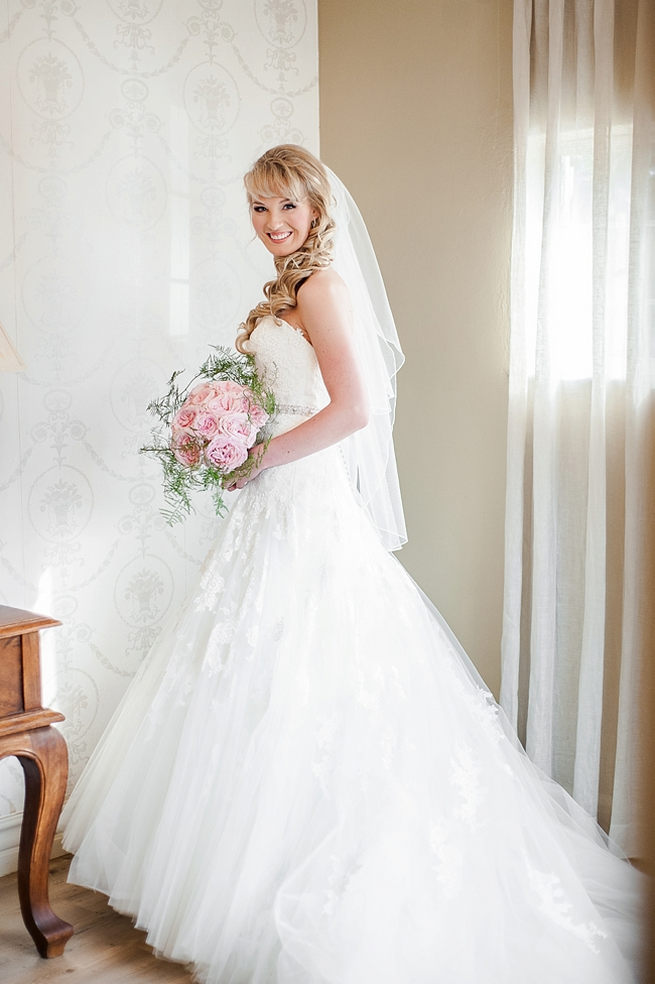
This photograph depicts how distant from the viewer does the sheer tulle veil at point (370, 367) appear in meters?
2.68

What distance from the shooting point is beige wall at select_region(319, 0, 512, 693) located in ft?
10.4

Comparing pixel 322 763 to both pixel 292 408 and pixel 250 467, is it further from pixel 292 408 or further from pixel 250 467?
pixel 292 408

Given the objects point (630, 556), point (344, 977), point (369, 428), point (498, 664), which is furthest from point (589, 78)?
point (344, 977)

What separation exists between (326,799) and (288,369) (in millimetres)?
1103

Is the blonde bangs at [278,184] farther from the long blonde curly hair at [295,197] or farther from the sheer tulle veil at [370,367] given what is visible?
the sheer tulle veil at [370,367]

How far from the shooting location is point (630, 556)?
8.86 ft

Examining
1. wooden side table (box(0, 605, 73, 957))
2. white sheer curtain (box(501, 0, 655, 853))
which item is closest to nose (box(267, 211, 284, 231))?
white sheer curtain (box(501, 0, 655, 853))

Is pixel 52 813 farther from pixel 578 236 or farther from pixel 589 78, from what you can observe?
pixel 589 78

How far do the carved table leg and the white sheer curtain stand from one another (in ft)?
4.67

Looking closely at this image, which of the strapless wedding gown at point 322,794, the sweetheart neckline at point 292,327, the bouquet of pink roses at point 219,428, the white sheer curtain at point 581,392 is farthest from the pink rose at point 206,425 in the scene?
the white sheer curtain at point 581,392

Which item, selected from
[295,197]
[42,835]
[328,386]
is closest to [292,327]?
[328,386]

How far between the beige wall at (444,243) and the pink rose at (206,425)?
1210 mm

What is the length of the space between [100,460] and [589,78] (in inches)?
74.2

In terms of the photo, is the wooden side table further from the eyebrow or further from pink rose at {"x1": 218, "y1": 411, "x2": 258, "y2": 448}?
the eyebrow
